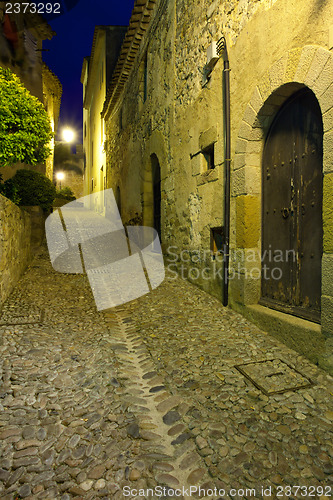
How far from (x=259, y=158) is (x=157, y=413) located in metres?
3.02

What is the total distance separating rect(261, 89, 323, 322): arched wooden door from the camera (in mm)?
2975

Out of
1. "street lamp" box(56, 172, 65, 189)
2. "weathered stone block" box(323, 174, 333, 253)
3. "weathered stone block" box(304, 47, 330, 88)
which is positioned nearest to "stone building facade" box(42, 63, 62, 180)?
"street lamp" box(56, 172, 65, 189)

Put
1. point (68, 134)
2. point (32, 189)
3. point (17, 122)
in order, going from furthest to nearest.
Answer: point (68, 134)
point (32, 189)
point (17, 122)

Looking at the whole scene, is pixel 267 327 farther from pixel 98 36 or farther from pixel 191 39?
pixel 98 36

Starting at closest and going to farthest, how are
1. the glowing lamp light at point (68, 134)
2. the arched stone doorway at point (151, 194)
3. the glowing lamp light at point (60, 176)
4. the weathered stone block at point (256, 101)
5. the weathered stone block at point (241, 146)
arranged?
the weathered stone block at point (256, 101) → the weathered stone block at point (241, 146) → the arched stone doorway at point (151, 194) → the glowing lamp light at point (68, 134) → the glowing lamp light at point (60, 176)

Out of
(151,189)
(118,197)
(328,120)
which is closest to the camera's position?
(328,120)

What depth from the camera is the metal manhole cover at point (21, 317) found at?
143 inches

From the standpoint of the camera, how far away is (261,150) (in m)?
3.71

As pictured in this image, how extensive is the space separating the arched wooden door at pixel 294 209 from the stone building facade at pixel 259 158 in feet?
0.04

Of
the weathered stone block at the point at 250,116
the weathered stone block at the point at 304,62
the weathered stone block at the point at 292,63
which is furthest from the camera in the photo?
the weathered stone block at the point at 250,116

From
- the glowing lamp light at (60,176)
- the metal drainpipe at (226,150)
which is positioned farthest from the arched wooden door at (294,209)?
the glowing lamp light at (60,176)

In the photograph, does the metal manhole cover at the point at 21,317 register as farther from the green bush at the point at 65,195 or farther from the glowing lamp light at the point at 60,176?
the glowing lamp light at the point at 60,176

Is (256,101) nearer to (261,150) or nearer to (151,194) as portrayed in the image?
(261,150)

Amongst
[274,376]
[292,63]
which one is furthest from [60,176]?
[274,376]
